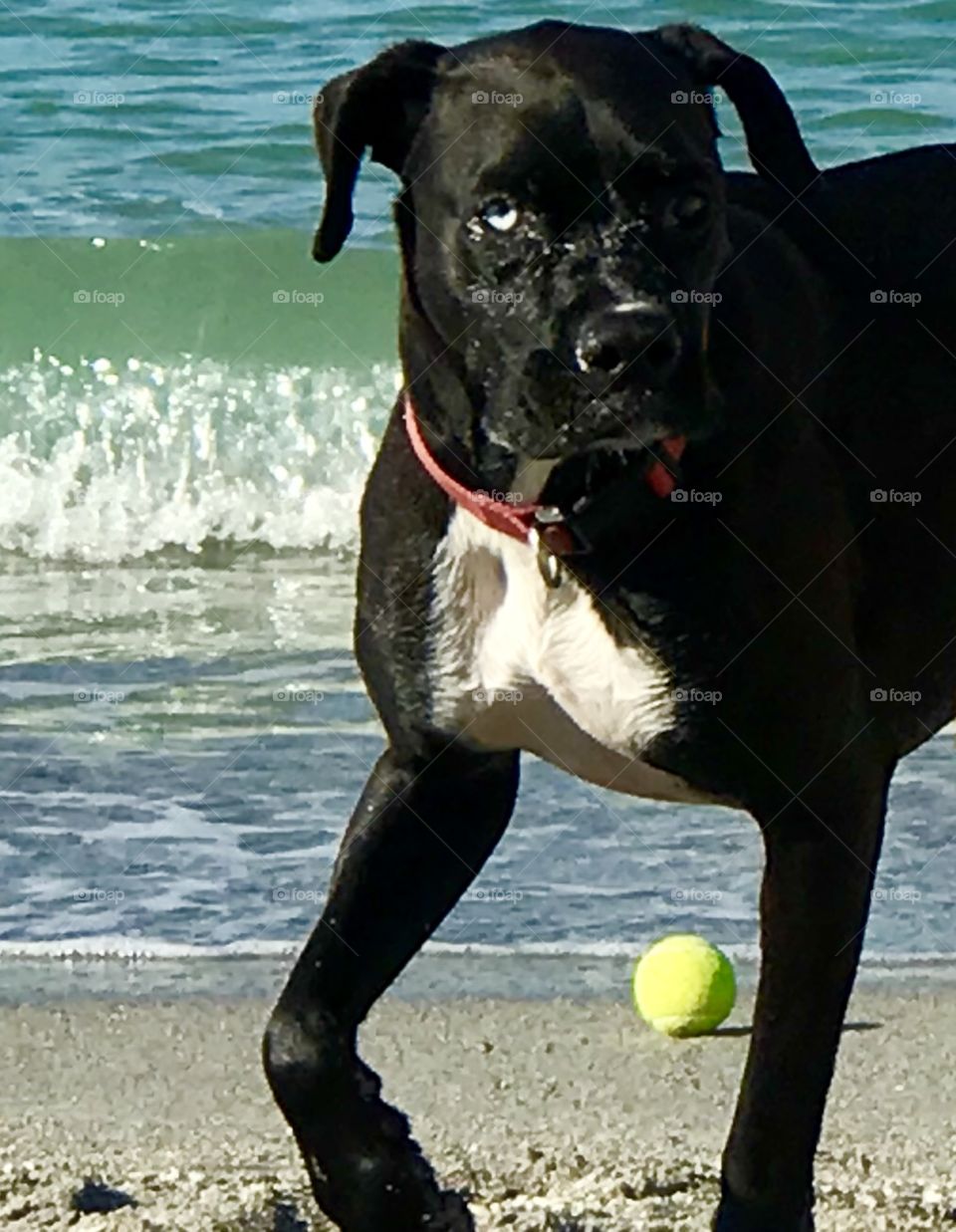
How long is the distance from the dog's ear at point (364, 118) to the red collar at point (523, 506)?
31 centimetres

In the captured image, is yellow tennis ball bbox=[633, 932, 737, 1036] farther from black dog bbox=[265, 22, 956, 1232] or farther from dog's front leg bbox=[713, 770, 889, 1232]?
dog's front leg bbox=[713, 770, 889, 1232]

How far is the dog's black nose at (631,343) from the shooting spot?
10.5 ft

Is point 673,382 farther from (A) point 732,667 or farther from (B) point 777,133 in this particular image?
(B) point 777,133

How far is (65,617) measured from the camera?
26.1 feet

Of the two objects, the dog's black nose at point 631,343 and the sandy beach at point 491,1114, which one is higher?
the dog's black nose at point 631,343

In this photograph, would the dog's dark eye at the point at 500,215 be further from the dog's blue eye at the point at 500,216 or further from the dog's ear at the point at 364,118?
the dog's ear at the point at 364,118

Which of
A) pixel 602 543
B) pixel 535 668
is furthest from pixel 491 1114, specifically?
pixel 602 543

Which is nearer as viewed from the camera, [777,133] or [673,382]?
[673,382]

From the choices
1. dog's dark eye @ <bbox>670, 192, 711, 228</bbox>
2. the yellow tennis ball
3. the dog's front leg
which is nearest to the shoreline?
the yellow tennis ball

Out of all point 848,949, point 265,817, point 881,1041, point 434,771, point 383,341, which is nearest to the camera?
point 848,949

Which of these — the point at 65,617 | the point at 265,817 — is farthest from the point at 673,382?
the point at 65,617

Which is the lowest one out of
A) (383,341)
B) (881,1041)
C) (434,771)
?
(383,341)

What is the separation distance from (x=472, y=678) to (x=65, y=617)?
14.8 feet

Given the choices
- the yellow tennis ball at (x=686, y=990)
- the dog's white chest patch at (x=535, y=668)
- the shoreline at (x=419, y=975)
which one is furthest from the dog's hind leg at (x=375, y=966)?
the shoreline at (x=419, y=975)
